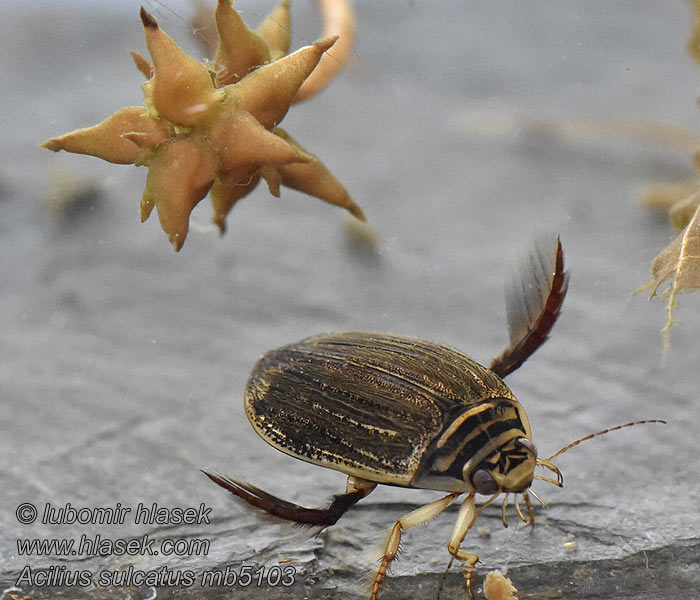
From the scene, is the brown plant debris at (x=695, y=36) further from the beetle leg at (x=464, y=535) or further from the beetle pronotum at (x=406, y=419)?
the beetle leg at (x=464, y=535)

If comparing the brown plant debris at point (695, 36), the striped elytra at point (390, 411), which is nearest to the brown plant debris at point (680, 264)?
the striped elytra at point (390, 411)

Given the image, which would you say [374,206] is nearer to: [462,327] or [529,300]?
[462,327]

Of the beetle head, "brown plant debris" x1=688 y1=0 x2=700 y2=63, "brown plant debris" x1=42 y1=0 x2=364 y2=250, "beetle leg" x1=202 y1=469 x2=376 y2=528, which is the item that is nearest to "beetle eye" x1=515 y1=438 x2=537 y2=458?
the beetle head

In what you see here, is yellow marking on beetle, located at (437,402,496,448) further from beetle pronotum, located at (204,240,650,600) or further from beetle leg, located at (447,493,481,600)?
beetle leg, located at (447,493,481,600)

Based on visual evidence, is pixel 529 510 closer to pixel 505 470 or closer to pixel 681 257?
pixel 505 470

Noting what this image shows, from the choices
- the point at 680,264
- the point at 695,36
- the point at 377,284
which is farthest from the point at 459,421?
the point at 695,36

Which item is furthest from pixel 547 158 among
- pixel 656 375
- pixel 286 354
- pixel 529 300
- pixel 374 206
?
pixel 286 354
